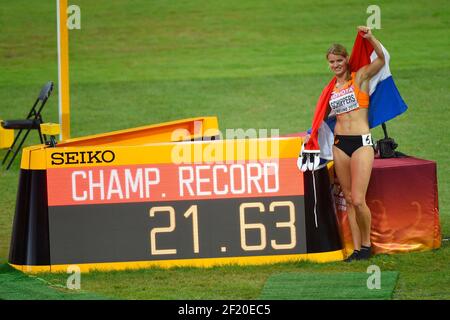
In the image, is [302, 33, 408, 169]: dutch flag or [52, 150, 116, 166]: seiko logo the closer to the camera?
[52, 150, 116, 166]: seiko logo

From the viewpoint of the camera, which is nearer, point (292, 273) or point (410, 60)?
point (292, 273)

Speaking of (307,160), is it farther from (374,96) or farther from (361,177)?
(374,96)

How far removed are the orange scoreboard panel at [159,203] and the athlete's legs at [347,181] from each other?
266mm

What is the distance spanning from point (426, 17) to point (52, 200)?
1740cm

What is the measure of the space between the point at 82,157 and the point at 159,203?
81cm

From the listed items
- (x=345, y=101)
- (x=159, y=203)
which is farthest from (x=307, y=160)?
(x=159, y=203)

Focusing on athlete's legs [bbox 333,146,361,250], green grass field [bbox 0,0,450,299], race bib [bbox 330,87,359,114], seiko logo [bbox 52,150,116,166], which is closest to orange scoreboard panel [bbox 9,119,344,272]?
seiko logo [bbox 52,150,116,166]

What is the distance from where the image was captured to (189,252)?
1071 centimetres

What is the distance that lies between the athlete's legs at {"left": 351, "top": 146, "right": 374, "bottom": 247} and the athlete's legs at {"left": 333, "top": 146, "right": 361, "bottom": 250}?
3.5 inches

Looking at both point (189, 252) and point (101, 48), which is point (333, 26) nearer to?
point (101, 48)

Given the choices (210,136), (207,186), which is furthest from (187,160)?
(210,136)

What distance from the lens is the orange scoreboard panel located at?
10609 mm

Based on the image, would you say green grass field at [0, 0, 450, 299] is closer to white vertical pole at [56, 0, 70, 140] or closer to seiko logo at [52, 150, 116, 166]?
white vertical pole at [56, 0, 70, 140]
